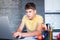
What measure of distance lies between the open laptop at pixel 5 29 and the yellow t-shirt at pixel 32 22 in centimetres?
20

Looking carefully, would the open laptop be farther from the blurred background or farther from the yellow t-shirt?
the yellow t-shirt

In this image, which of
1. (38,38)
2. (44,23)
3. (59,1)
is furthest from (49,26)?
(59,1)

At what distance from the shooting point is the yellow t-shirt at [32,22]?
1660mm

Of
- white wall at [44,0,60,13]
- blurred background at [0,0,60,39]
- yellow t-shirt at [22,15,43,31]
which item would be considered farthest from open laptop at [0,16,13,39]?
white wall at [44,0,60,13]

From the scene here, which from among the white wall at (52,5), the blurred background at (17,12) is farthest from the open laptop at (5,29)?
the white wall at (52,5)

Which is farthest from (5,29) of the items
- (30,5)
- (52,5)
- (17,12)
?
(52,5)

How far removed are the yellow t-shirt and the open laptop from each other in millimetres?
196

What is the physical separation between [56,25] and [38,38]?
240 millimetres

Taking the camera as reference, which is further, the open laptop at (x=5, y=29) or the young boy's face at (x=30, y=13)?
the young boy's face at (x=30, y=13)

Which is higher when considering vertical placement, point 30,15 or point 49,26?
point 30,15

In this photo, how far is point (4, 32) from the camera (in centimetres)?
151

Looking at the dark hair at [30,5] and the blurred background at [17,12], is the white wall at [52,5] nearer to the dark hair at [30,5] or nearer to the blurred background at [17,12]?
the blurred background at [17,12]

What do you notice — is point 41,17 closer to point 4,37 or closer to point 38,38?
point 38,38

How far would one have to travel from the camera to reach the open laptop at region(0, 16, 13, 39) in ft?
4.90
